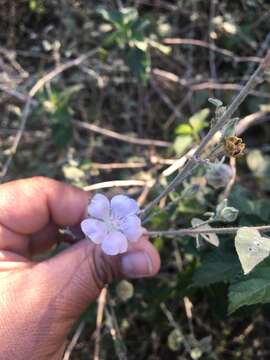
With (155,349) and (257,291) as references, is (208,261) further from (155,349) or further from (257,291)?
(155,349)

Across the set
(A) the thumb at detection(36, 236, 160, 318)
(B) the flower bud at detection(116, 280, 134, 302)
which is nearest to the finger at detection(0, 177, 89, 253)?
(A) the thumb at detection(36, 236, 160, 318)

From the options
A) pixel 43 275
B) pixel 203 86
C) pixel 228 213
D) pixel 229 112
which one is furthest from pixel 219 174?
pixel 203 86

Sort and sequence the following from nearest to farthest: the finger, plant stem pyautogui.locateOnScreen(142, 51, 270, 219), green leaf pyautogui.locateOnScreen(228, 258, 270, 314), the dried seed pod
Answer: plant stem pyautogui.locateOnScreen(142, 51, 270, 219) < the dried seed pod < green leaf pyautogui.locateOnScreen(228, 258, 270, 314) < the finger

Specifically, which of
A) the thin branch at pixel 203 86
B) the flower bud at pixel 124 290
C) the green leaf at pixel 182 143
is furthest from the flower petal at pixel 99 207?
the thin branch at pixel 203 86

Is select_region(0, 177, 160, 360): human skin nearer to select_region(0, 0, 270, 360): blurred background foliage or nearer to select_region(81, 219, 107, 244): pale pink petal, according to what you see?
select_region(81, 219, 107, 244): pale pink petal

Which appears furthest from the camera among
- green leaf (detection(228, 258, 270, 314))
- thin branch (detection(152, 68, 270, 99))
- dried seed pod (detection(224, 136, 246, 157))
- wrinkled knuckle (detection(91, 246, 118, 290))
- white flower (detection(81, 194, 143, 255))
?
thin branch (detection(152, 68, 270, 99))

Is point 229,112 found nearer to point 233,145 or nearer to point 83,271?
point 233,145

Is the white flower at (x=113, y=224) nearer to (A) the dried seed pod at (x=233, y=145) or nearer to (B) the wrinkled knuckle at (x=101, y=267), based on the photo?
(B) the wrinkled knuckle at (x=101, y=267)

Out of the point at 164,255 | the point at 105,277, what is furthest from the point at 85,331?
the point at 105,277
